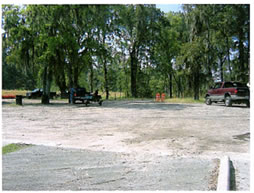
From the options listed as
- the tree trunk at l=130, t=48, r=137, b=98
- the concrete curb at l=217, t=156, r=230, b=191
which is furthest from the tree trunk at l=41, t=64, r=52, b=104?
the concrete curb at l=217, t=156, r=230, b=191

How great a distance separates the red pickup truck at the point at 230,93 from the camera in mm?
20375

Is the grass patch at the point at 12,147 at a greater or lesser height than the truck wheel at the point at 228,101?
lesser

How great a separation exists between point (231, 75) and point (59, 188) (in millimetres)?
29722

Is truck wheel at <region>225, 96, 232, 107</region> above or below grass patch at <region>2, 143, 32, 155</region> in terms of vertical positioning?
above

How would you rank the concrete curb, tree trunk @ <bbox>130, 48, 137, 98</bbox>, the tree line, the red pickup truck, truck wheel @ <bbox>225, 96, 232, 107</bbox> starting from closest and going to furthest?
the concrete curb < the red pickup truck < truck wheel @ <bbox>225, 96, 232, 107</bbox> < the tree line < tree trunk @ <bbox>130, 48, 137, 98</bbox>

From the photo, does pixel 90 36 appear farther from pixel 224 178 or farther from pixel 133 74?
pixel 224 178

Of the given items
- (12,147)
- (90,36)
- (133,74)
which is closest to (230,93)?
(90,36)

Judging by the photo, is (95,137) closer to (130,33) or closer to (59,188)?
(59,188)

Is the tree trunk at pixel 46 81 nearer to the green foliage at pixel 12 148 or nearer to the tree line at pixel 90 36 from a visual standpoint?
the tree line at pixel 90 36

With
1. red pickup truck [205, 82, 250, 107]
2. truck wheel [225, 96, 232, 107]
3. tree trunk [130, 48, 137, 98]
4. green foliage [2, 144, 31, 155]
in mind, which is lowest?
green foliage [2, 144, 31, 155]

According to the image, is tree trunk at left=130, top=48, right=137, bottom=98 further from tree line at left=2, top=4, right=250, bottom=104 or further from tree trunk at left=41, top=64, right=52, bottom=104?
tree trunk at left=41, top=64, right=52, bottom=104

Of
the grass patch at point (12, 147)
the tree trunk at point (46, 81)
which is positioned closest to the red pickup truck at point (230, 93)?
the tree trunk at point (46, 81)

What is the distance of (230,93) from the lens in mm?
21078

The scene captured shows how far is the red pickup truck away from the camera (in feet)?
66.8
